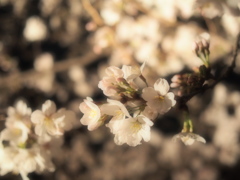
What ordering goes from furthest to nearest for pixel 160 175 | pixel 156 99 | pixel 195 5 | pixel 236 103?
pixel 160 175 → pixel 236 103 → pixel 195 5 → pixel 156 99

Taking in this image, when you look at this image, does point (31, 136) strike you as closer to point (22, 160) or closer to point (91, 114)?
point (22, 160)

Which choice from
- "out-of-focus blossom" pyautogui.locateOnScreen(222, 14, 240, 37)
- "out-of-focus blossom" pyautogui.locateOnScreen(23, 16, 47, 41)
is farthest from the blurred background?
"out-of-focus blossom" pyautogui.locateOnScreen(222, 14, 240, 37)

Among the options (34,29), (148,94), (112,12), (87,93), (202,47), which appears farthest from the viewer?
(87,93)

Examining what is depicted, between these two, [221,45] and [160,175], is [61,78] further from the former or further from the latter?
[221,45]

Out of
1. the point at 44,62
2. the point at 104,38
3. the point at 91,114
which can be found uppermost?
the point at 44,62

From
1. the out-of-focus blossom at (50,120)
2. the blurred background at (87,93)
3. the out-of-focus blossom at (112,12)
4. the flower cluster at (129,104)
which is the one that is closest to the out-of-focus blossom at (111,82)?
the flower cluster at (129,104)

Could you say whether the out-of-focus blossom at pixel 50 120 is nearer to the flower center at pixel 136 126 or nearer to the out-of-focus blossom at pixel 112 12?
the flower center at pixel 136 126

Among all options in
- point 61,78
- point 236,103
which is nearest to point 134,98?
point 236,103

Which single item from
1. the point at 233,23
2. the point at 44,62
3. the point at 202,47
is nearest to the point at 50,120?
the point at 202,47
